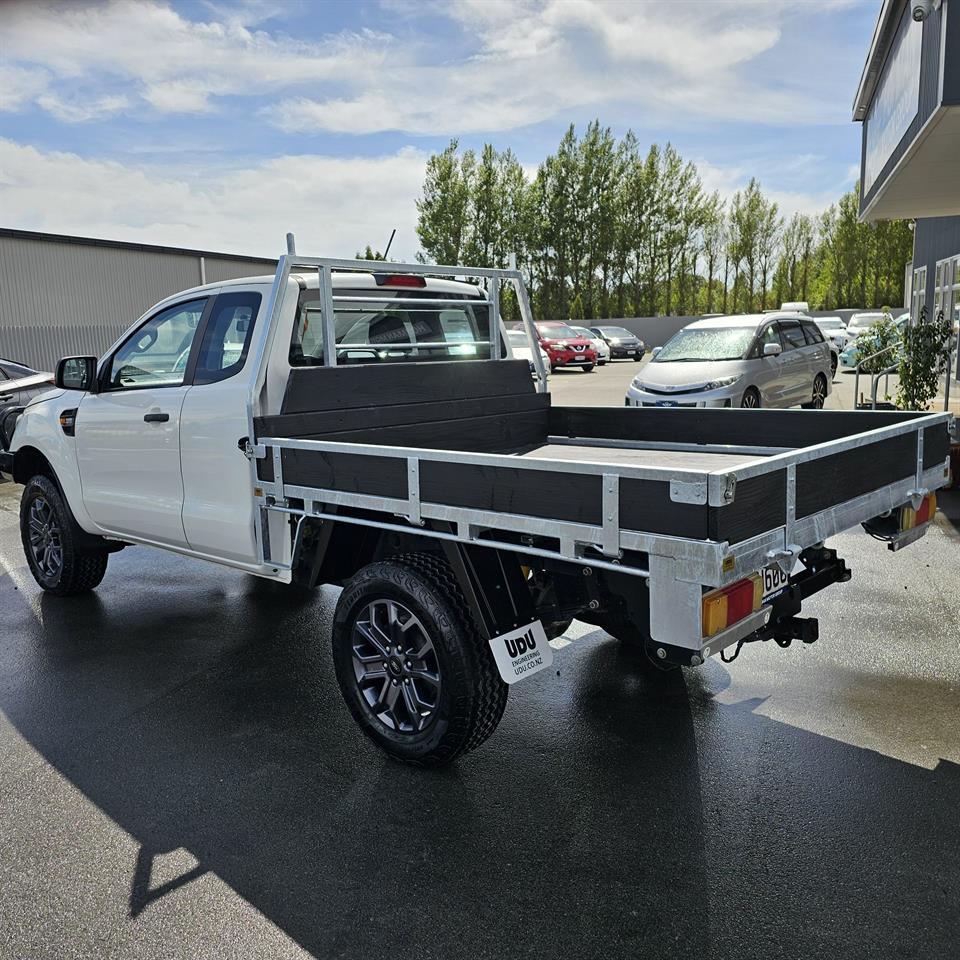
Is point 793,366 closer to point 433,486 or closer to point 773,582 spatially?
point 773,582

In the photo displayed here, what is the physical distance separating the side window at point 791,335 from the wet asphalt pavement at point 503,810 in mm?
9607

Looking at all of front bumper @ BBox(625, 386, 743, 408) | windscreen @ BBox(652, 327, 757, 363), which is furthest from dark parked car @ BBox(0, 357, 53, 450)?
windscreen @ BBox(652, 327, 757, 363)

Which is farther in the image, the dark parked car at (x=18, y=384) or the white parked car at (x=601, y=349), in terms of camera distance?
the white parked car at (x=601, y=349)

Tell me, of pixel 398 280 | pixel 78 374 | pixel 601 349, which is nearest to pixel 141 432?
pixel 78 374

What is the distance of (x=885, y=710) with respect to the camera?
4.30 meters

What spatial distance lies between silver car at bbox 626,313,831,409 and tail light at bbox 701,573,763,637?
9.51 m

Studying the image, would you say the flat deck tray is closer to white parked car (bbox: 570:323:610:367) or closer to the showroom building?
the showroom building

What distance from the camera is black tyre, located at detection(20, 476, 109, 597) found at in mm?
6133

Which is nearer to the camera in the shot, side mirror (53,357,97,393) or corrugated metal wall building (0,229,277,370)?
side mirror (53,357,97,393)

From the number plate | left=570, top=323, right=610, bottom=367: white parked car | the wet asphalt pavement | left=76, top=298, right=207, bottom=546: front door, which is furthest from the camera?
left=570, top=323, right=610, bottom=367: white parked car

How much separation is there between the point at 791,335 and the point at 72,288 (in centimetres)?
2163

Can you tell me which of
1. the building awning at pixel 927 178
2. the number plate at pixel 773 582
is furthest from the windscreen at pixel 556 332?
the number plate at pixel 773 582

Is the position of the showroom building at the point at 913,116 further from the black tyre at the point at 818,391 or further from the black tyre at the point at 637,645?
the black tyre at the point at 637,645

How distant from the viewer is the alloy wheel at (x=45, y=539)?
627cm
